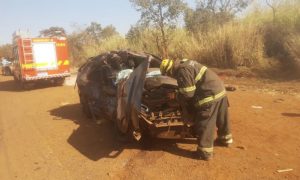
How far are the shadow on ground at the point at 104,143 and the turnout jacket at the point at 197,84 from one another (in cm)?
100

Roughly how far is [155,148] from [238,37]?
8.77m

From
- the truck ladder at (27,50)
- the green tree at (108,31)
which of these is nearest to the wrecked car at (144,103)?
the truck ladder at (27,50)

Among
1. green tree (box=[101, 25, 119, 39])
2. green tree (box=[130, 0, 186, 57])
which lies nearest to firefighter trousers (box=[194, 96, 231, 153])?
green tree (box=[130, 0, 186, 57])

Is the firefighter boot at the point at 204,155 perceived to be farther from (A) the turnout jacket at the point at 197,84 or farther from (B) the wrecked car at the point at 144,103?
(A) the turnout jacket at the point at 197,84

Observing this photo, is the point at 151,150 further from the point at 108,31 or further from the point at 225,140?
the point at 108,31

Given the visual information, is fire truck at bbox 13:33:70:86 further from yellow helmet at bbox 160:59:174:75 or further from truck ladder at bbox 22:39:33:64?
yellow helmet at bbox 160:59:174:75

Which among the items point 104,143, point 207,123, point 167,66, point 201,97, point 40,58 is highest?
point 167,66

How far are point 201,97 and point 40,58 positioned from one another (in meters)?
12.3

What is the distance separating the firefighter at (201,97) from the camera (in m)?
5.13

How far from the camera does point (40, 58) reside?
52.1 ft

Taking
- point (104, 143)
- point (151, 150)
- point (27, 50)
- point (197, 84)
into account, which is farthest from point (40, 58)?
point (197, 84)

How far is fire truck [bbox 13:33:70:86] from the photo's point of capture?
51.0 ft

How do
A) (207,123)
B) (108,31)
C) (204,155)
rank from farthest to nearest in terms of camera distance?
(108,31)
(207,123)
(204,155)

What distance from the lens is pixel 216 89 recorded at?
17.4 ft
